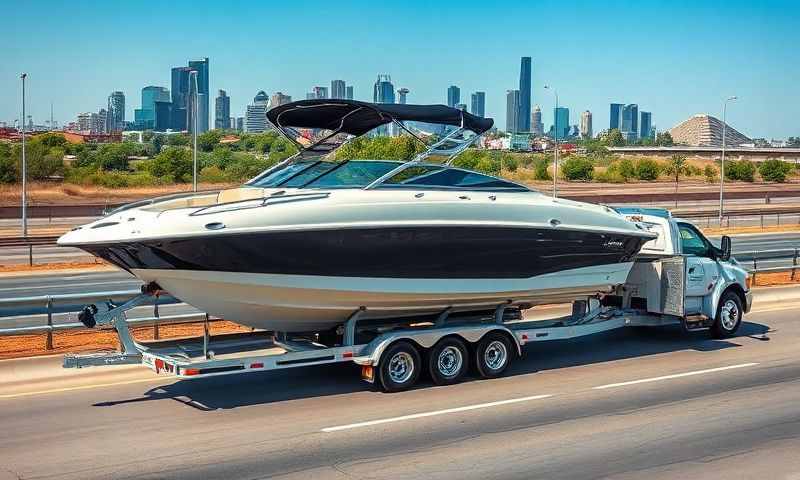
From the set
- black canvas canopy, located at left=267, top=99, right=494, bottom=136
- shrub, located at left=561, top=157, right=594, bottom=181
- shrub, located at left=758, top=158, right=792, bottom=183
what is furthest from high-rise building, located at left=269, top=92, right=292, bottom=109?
shrub, located at left=758, top=158, right=792, bottom=183

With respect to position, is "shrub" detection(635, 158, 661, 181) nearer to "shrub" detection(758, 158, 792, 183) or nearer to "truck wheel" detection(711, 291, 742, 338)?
"shrub" detection(758, 158, 792, 183)

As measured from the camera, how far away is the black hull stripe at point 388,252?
1112 centimetres

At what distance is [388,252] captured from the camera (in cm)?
1220

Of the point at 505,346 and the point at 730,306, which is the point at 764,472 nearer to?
the point at 505,346

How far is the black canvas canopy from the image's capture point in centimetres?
1326

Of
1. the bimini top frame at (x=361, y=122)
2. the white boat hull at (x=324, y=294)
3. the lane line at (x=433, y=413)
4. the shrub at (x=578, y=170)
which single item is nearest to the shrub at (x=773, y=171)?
the shrub at (x=578, y=170)

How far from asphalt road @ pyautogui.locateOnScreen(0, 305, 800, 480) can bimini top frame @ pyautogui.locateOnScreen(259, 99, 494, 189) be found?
10.4ft

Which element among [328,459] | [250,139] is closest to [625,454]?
[328,459]

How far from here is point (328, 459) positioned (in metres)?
9.55

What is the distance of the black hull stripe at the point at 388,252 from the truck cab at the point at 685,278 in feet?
3.21

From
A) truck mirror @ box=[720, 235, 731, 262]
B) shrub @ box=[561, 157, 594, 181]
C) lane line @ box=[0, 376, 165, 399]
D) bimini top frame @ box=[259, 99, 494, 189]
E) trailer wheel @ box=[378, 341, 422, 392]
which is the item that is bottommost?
lane line @ box=[0, 376, 165, 399]

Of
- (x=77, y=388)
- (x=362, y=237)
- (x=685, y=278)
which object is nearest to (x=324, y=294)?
(x=362, y=237)

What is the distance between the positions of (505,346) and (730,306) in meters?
Result: 4.98

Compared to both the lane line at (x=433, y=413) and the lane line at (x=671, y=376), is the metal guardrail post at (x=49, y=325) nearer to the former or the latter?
the lane line at (x=433, y=413)
